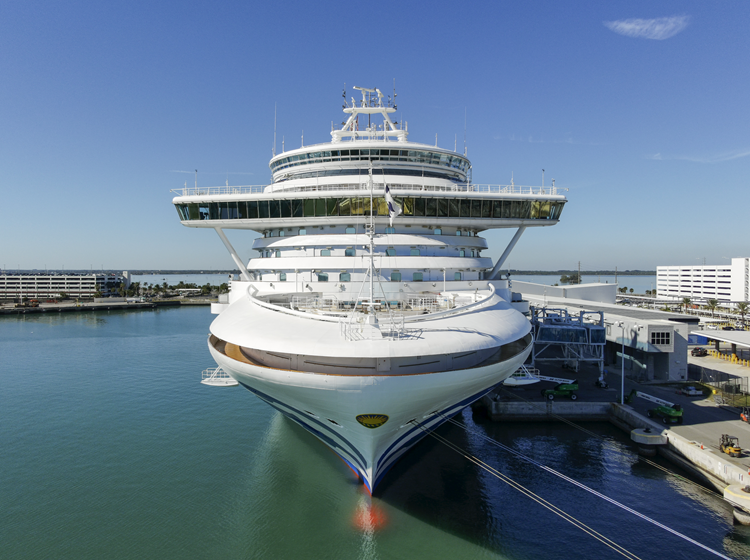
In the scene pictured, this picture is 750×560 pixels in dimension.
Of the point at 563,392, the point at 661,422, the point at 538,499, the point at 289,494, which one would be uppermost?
the point at 563,392

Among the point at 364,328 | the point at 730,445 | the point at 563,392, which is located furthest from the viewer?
the point at 563,392

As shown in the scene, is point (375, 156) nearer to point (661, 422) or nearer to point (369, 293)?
point (369, 293)

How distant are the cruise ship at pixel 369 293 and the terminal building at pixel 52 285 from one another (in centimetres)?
12125

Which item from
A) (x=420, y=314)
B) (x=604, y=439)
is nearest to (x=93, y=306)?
(x=420, y=314)

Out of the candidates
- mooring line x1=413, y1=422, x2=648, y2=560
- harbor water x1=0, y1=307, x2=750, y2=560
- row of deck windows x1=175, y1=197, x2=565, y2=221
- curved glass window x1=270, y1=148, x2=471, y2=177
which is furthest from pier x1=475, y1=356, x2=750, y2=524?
curved glass window x1=270, y1=148, x2=471, y2=177

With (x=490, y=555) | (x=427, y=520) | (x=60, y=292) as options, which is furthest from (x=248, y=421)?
(x=60, y=292)

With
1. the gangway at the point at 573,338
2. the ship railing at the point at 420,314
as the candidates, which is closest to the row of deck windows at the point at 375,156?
the ship railing at the point at 420,314

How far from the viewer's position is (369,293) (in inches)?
698

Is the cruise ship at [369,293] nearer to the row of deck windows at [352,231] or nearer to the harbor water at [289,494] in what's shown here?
the row of deck windows at [352,231]

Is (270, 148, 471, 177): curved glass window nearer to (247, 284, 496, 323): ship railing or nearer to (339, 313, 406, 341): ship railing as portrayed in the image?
(247, 284, 496, 323): ship railing

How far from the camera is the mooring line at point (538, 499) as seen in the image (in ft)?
45.8

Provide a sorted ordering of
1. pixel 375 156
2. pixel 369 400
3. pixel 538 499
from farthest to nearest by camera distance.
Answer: pixel 375 156, pixel 538 499, pixel 369 400

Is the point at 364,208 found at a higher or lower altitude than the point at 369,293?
higher

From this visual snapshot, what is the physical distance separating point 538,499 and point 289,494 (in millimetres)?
9784
